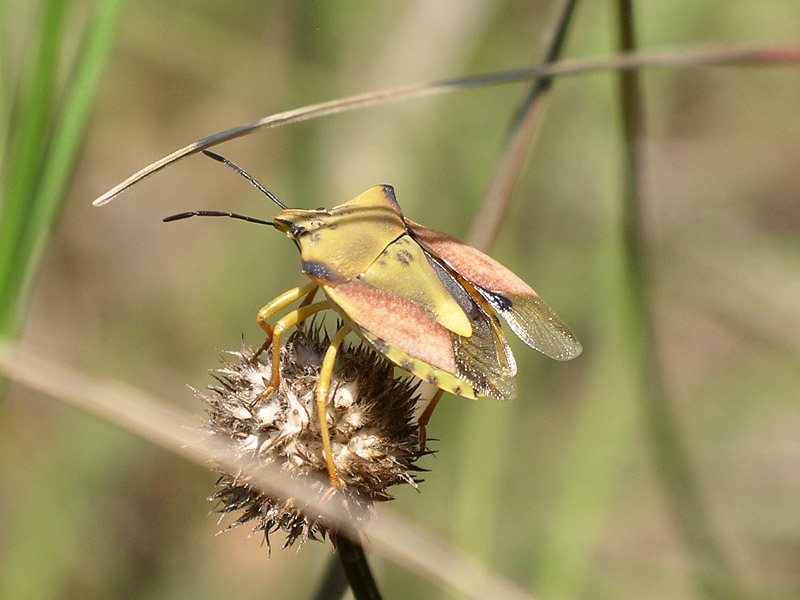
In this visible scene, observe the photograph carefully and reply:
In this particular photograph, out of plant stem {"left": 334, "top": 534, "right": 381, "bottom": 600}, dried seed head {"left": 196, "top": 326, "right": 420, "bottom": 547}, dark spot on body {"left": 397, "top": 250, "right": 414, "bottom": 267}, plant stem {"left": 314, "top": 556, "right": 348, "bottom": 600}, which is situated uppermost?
dark spot on body {"left": 397, "top": 250, "right": 414, "bottom": 267}

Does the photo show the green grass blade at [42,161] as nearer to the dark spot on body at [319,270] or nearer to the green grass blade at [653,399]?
the dark spot on body at [319,270]

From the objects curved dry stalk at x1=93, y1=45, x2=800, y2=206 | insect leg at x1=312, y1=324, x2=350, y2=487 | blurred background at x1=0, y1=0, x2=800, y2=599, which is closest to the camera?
curved dry stalk at x1=93, y1=45, x2=800, y2=206

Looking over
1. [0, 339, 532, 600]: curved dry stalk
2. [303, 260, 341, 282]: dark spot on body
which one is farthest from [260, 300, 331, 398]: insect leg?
[0, 339, 532, 600]: curved dry stalk

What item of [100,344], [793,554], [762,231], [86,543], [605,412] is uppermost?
[762,231]

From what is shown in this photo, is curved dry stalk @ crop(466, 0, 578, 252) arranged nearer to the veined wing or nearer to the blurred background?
the veined wing

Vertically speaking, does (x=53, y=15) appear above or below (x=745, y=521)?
above

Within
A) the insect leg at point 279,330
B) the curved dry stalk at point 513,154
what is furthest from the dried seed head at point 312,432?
the curved dry stalk at point 513,154

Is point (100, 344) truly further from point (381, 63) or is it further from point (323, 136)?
point (381, 63)

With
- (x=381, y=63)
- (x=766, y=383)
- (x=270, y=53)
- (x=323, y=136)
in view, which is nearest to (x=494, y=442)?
(x=766, y=383)
